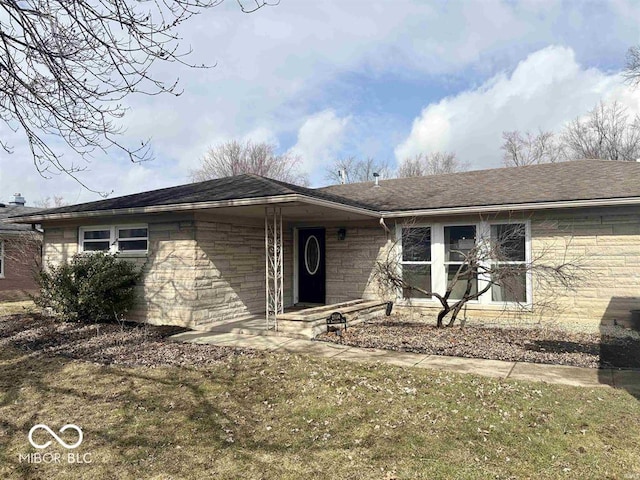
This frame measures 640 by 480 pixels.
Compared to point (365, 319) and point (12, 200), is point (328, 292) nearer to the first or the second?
point (365, 319)

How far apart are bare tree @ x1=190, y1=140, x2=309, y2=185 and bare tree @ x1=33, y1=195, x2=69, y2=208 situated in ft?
37.0

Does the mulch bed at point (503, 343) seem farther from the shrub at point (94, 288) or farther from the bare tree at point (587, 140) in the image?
the bare tree at point (587, 140)

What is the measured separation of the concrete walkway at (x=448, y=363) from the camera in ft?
A: 16.9

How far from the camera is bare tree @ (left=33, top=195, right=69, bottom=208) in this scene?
37031mm

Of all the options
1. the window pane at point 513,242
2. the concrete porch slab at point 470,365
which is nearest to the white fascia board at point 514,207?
the window pane at point 513,242

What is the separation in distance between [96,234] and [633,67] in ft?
74.5

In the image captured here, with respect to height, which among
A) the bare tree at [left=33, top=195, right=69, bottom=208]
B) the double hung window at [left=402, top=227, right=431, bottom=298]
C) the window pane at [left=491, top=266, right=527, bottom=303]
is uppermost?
the bare tree at [left=33, top=195, right=69, bottom=208]

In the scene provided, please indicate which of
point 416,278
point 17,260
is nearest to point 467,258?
point 416,278

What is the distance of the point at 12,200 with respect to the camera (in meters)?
26.8

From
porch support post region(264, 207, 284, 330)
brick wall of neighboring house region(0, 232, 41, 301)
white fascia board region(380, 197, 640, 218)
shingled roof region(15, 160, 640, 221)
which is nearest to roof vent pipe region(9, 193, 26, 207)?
brick wall of neighboring house region(0, 232, 41, 301)

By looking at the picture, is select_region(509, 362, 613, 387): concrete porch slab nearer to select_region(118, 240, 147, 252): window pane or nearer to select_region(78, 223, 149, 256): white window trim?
select_region(78, 223, 149, 256): white window trim

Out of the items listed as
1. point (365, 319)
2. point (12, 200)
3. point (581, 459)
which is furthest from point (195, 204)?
point (12, 200)

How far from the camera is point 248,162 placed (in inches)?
1597

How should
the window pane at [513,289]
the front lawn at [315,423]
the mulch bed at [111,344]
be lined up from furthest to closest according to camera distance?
the window pane at [513,289], the mulch bed at [111,344], the front lawn at [315,423]
